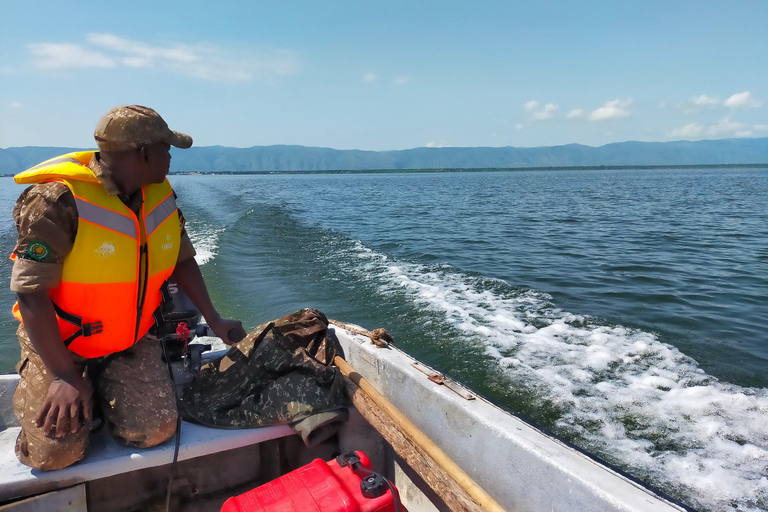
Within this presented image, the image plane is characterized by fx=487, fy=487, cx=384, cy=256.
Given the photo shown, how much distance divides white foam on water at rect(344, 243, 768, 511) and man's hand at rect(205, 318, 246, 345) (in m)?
2.71

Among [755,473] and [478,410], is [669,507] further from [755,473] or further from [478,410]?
[755,473]

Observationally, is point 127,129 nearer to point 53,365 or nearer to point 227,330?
point 53,365

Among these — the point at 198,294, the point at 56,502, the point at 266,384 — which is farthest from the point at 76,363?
the point at 266,384

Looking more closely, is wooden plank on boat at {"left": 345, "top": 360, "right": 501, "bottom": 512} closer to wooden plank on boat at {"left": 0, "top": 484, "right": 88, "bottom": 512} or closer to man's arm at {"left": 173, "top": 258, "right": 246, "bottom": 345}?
man's arm at {"left": 173, "top": 258, "right": 246, "bottom": 345}

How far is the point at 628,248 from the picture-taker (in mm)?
10992

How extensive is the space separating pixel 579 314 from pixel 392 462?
4.37 meters

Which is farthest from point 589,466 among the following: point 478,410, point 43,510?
point 43,510

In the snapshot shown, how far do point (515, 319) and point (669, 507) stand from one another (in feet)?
15.7

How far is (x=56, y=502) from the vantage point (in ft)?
6.58

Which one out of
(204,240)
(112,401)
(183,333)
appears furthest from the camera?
(204,240)

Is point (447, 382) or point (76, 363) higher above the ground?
point (76, 363)

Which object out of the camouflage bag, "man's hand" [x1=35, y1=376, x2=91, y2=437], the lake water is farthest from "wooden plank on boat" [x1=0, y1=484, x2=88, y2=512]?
the lake water

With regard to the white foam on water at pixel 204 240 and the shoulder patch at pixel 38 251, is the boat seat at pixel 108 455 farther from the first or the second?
the white foam on water at pixel 204 240

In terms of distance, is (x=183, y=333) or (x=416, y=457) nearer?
(x=416, y=457)
